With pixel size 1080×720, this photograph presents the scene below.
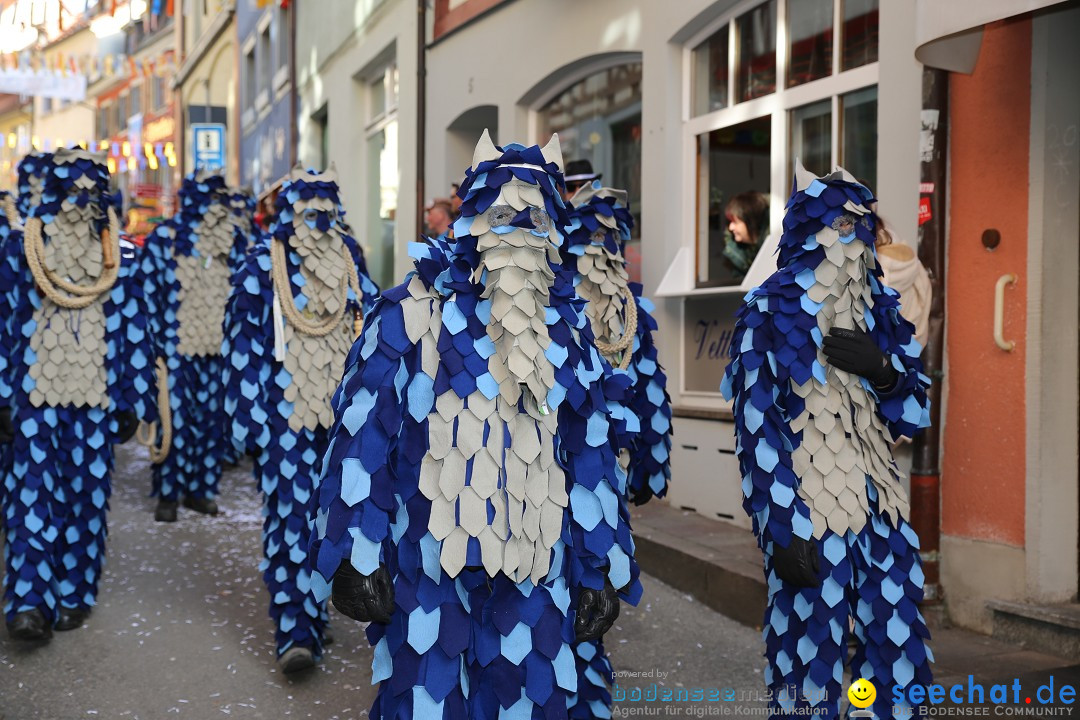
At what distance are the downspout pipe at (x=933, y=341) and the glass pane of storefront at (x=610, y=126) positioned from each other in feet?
10.5

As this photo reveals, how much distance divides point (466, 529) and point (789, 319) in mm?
1458

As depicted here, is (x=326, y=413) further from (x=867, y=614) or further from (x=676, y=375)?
(x=676, y=375)

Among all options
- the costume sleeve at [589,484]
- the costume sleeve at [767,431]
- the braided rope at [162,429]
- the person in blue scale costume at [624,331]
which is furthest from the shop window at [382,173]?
the costume sleeve at [589,484]

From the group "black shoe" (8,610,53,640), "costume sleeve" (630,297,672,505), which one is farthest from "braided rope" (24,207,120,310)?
"costume sleeve" (630,297,672,505)

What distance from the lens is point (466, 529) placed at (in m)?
3.00

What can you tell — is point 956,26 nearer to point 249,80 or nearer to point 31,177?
point 31,177

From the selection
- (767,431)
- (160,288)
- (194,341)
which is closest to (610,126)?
(194,341)

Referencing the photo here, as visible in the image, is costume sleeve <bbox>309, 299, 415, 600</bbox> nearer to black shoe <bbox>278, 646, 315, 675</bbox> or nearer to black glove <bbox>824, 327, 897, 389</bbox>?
black glove <bbox>824, 327, 897, 389</bbox>

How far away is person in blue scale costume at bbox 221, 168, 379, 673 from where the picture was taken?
4.93 metres

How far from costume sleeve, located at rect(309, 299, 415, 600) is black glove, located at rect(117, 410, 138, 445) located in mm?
2980

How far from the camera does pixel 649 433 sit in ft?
16.4

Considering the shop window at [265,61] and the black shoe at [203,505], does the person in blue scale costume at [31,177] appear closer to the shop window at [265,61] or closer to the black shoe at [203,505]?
the black shoe at [203,505]

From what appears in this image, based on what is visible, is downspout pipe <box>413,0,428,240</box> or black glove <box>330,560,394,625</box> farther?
downspout pipe <box>413,0,428,240</box>

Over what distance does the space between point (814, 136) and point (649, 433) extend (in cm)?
286
